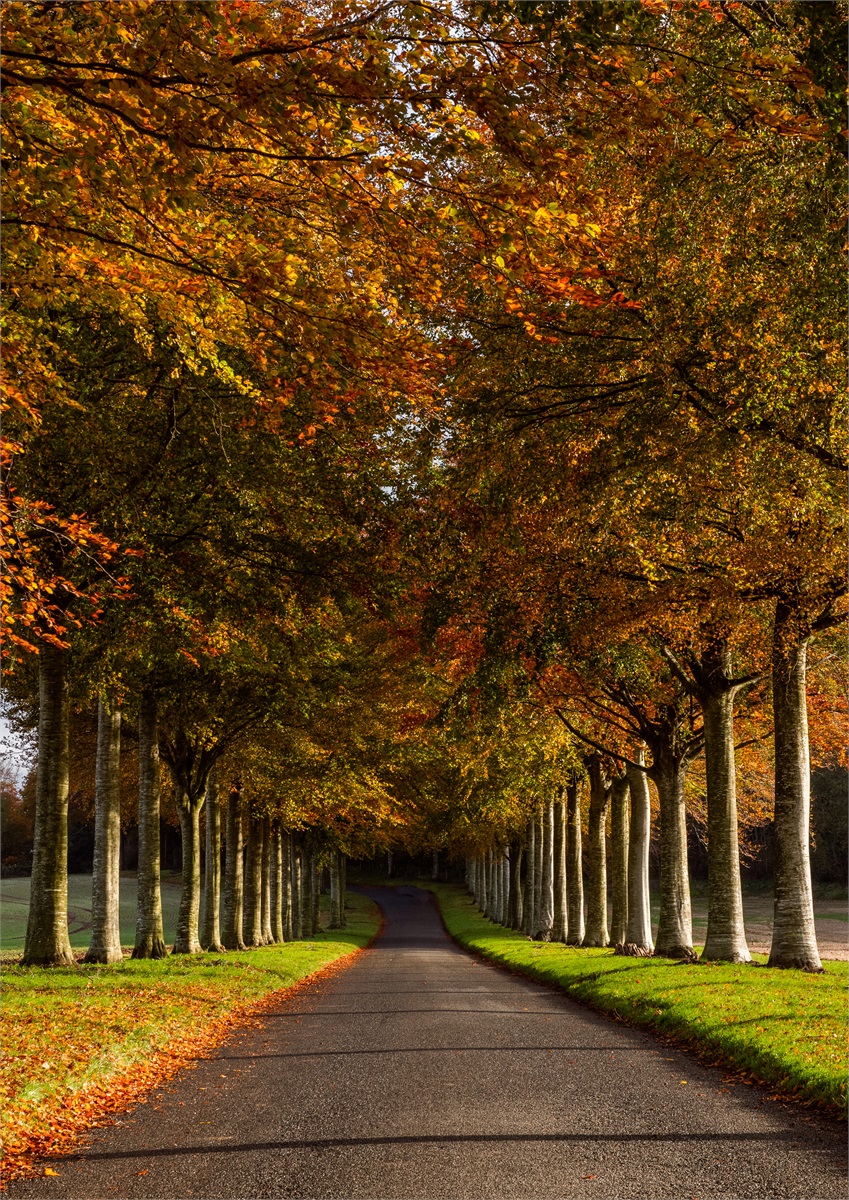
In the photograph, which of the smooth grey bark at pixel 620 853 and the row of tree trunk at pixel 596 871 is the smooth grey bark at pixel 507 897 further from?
the smooth grey bark at pixel 620 853

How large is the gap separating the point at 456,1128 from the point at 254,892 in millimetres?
28753

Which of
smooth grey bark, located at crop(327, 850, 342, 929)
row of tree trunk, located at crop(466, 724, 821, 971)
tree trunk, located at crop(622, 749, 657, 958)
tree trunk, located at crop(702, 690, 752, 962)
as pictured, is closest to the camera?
row of tree trunk, located at crop(466, 724, 821, 971)

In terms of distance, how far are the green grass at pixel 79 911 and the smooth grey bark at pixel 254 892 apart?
585cm

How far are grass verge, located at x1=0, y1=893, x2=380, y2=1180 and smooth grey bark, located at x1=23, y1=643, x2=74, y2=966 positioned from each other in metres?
0.65

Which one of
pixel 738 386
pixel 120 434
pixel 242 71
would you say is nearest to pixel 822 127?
pixel 738 386

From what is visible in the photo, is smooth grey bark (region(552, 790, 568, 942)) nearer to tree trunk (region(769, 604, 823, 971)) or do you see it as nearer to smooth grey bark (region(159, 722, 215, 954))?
smooth grey bark (region(159, 722, 215, 954))

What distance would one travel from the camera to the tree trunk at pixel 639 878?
81.0 feet

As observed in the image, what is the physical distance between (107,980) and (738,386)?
12.8 meters

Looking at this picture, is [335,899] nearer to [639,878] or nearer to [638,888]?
[639,878]

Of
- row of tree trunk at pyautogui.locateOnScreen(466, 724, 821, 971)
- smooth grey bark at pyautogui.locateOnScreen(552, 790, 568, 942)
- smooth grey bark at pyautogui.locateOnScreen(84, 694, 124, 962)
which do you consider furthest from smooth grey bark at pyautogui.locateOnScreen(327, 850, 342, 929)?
smooth grey bark at pyautogui.locateOnScreen(84, 694, 124, 962)

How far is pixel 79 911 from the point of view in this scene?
50.4 m

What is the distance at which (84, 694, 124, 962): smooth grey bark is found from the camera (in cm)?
2009

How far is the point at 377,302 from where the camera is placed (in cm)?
976

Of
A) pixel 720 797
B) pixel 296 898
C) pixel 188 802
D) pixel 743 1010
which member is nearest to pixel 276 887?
pixel 296 898
